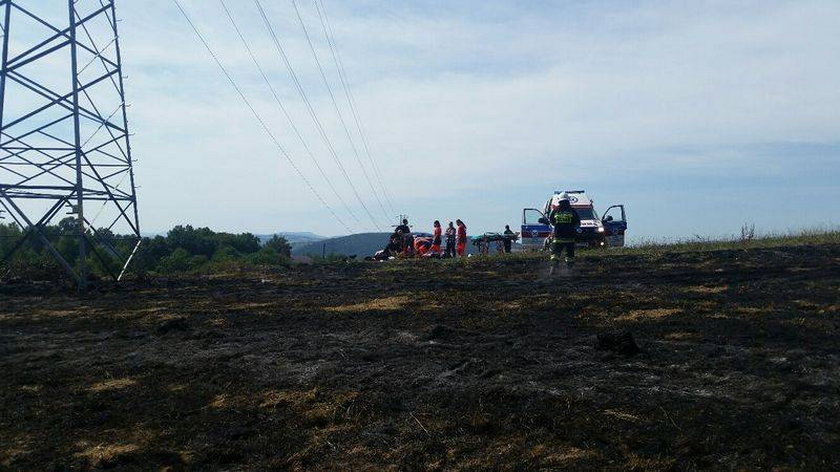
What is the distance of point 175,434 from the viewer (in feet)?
19.4

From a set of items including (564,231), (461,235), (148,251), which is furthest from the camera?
(148,251)

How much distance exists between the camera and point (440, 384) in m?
6.79

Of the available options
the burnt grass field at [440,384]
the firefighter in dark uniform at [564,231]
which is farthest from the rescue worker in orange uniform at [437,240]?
the burnt grass field at [440,384]

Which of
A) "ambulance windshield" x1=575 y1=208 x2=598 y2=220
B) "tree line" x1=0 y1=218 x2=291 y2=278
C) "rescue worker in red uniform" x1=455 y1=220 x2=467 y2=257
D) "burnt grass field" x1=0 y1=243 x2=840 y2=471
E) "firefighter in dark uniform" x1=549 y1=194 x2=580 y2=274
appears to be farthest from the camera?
"rescue worker in red uniform" x1=455 y1=220 x2=467 y2=257

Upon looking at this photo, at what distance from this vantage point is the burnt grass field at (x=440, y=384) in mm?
5316

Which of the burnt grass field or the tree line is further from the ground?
the tree line

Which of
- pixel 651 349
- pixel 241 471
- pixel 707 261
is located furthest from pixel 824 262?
pixel 241 471

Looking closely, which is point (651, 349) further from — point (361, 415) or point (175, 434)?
point (175, 434)

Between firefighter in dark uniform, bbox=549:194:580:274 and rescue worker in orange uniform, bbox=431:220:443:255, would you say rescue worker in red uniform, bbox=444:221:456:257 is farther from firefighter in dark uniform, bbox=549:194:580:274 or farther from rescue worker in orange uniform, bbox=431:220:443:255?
firefighter in dark uniform, bbox=549:194:580:274

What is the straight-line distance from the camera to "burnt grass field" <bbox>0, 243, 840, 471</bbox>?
17.4ft

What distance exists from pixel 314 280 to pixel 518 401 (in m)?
12.4

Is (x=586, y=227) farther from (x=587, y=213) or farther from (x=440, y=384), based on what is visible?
(x=440, y=384)

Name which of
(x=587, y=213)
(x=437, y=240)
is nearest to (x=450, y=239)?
(x=437, y=240)

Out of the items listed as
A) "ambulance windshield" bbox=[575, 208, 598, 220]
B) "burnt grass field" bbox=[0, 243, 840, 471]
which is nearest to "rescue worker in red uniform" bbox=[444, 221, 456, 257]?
"ambulance windshield" bbox=[575, 208, 598, 220]
